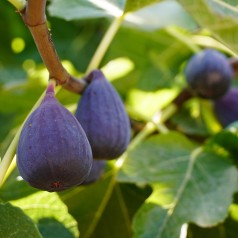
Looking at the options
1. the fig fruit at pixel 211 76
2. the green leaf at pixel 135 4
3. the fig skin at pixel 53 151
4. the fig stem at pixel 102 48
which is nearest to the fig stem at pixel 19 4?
the fig skin at pixel 53 151

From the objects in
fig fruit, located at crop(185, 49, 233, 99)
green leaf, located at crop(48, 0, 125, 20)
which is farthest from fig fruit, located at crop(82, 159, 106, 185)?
fig fruit, located at crop(185, 49, 233, 99)

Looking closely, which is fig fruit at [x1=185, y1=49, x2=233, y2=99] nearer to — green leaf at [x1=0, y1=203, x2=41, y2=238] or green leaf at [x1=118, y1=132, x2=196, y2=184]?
green leaf at [x1=118, y1=132, x2=196, y2=184]

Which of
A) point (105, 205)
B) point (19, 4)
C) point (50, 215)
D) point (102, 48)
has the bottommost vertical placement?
point (105, 205)

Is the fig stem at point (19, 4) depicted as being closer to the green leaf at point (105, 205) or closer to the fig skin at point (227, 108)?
the green leaf at point (105, 205)

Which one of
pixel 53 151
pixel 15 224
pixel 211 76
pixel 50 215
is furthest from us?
pixel 211 76

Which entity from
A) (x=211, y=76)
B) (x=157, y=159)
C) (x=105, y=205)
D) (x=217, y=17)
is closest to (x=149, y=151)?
(x=157, y=159)

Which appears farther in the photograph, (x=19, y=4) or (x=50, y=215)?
(x=50, y=215)

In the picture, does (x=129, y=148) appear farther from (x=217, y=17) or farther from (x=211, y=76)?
(x=217, y=17)
